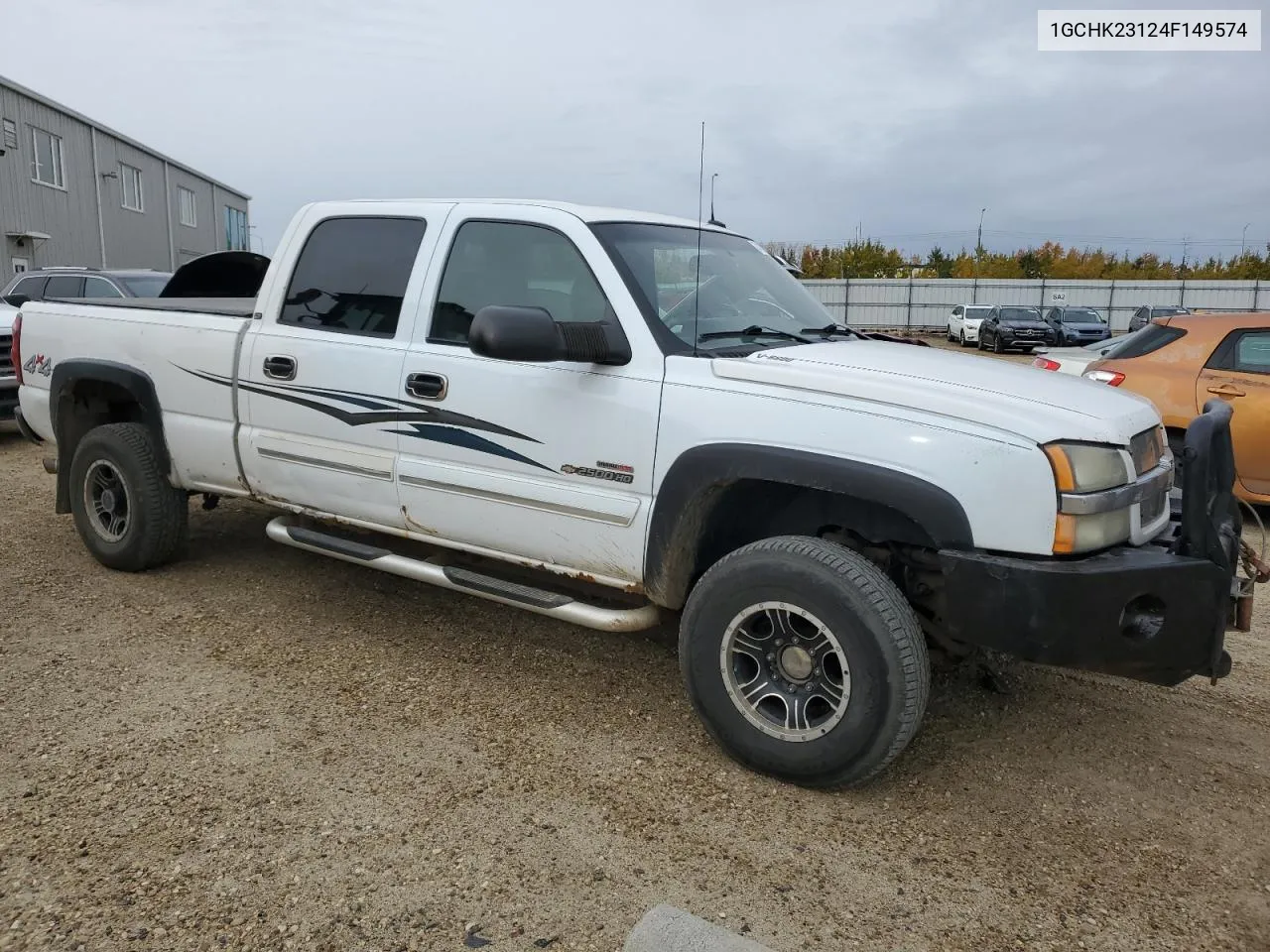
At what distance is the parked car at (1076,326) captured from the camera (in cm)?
3064

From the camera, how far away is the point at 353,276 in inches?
168

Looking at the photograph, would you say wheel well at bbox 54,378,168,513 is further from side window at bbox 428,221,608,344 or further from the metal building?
the metal building

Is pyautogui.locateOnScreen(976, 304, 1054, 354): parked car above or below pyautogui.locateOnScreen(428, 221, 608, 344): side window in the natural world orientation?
below

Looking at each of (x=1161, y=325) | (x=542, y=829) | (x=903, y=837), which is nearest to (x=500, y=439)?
(x=542, y=829)

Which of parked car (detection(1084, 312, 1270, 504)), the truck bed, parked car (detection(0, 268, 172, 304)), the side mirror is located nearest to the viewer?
the side mirror

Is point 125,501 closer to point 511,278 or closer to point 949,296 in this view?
point 511,278

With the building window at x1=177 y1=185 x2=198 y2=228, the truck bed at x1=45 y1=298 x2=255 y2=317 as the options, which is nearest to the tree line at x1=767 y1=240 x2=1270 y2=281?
the building window at x1=177 y1=185 x2=198 y2=228

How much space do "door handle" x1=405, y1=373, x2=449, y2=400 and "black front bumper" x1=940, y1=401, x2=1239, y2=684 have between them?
203 centimetres

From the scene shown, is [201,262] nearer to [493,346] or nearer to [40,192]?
[493,346]

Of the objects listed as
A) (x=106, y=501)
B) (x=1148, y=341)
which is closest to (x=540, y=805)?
(x=106, y=501)

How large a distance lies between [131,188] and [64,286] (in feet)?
72.9

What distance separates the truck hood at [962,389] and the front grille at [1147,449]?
0.12 feet

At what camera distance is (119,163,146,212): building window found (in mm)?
31219

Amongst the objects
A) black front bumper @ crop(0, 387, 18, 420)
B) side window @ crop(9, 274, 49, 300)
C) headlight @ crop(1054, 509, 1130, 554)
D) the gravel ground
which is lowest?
the gravel ground
